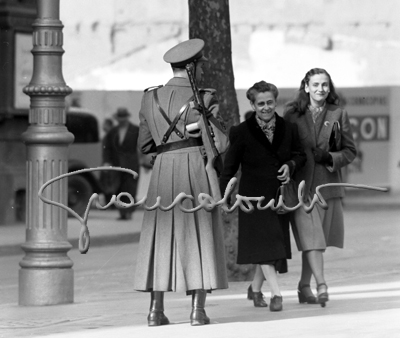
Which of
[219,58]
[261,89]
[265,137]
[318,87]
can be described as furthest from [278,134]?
[219,58]

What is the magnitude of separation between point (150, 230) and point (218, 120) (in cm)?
82

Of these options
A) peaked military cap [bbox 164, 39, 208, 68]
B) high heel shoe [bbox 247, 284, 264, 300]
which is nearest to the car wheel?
high heel shoe [bbox 247, 284, 264, 300]

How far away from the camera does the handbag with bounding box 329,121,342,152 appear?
32.0ft

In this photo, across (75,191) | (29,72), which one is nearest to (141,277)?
(29,72)

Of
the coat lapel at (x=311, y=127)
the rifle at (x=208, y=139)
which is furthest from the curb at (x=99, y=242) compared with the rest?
the rifle at (x=208, y=139)

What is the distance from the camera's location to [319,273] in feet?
31.4

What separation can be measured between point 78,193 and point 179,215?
35.2ft

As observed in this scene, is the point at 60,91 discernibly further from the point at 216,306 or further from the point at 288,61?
the point at 288,61

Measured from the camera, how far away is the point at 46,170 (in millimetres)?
9930

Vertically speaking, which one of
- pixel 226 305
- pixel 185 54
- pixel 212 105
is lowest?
pixel 226 305

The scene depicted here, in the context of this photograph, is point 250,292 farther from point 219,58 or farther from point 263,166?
point 219,58

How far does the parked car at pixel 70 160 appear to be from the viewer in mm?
16953

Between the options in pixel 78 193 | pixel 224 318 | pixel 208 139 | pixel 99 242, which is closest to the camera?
pixel 208 139

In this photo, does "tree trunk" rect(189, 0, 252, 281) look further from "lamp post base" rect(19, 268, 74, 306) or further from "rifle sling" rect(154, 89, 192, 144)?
"rifle sling" rect(154, 89, 192, 144)
